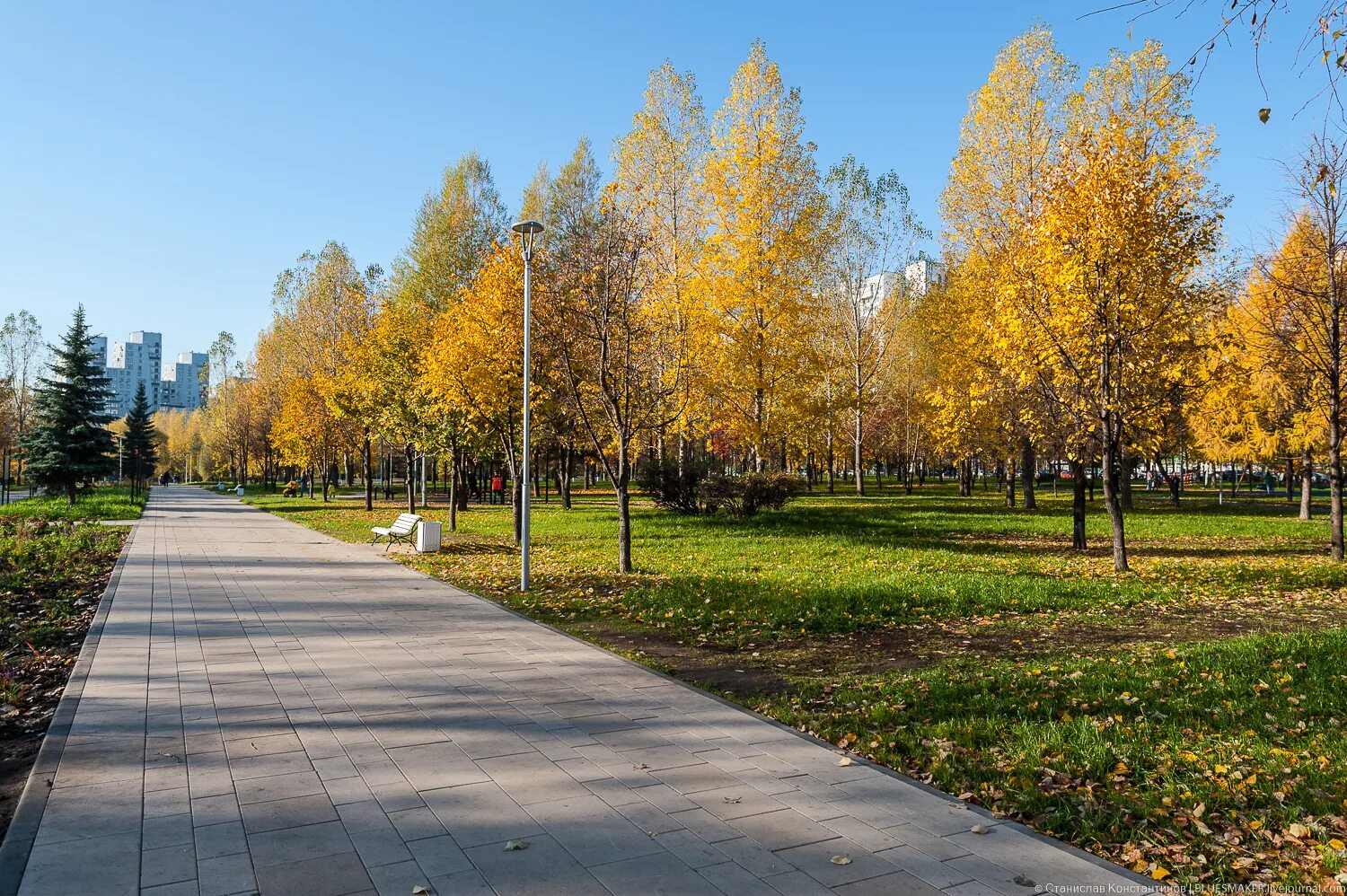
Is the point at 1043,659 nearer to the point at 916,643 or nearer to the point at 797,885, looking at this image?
the point at 916,643

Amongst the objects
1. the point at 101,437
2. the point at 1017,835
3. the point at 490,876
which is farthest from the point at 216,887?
the point at 101,437

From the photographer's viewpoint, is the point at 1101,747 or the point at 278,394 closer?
the point at 1101,747

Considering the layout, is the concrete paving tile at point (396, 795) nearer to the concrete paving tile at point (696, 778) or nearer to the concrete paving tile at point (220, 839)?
the concrete paving tile at point (220, 839)

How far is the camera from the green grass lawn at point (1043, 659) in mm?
4133

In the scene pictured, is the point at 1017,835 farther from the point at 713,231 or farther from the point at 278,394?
the point at 278,394

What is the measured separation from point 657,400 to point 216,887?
11316 millimetres

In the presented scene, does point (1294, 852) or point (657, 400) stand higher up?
point (657, 400)

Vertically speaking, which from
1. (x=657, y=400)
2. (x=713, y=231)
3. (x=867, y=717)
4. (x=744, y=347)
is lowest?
(x=867, y=717)

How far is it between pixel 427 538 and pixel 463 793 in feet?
42.4

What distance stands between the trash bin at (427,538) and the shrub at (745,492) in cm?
770

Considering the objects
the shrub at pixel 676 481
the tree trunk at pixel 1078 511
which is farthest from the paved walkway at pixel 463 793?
the shrub at pixel 676 481

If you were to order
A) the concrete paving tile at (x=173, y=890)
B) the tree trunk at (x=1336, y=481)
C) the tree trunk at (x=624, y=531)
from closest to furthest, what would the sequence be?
the concrete paving tile at (x=173, y=890), the tree trunk at (x=624, y=531), the tree trunk at (x=1336, y=481)

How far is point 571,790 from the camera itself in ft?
14.2

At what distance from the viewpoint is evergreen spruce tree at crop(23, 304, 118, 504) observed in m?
32.8
